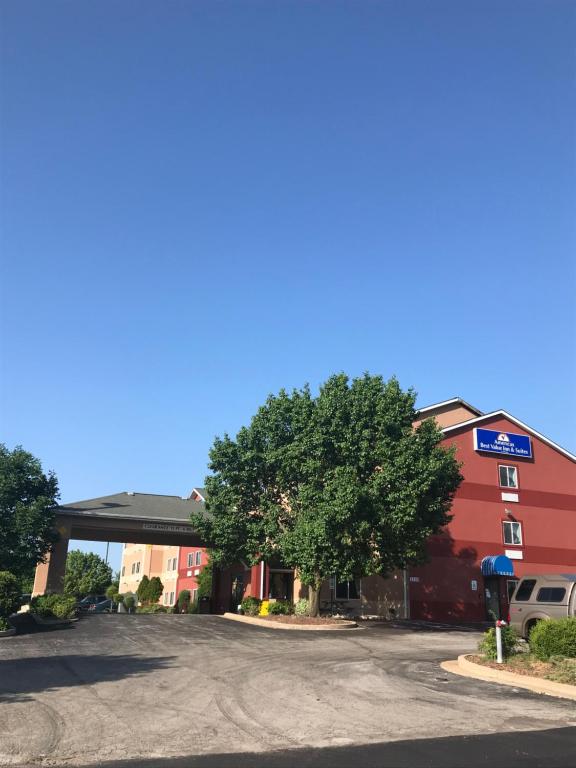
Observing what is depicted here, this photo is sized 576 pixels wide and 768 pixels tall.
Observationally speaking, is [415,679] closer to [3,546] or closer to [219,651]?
[219,651]

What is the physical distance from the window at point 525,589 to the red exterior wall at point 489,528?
53.8 ft

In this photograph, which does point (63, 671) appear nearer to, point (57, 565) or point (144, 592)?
point (57, 565)

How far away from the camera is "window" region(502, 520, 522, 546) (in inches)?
1495

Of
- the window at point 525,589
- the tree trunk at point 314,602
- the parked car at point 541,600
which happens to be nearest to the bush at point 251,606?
the tree trunk at point 314,602

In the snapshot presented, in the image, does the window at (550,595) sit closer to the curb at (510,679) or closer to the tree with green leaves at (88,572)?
the curb at (510,679)

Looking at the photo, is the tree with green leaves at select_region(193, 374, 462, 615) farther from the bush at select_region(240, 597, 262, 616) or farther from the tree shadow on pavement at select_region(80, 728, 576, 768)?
the tree shadow on pavement at select_region(80, 728, 576, 768)

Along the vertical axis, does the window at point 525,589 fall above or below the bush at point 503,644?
above

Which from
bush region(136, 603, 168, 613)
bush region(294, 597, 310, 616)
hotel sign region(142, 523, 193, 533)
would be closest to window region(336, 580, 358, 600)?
bush region(294, 597, 310, 616)

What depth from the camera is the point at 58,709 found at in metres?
9.88

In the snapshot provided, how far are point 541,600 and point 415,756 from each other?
40.5ft

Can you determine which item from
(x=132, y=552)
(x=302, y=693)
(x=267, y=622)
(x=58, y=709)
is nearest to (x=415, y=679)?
(x=302, y=693)

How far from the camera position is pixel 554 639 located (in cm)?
1444

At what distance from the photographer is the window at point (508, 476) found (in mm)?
39000

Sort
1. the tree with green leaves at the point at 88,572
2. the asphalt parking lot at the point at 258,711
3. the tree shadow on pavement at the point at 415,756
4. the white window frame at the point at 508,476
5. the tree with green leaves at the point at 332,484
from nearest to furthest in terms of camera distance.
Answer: the tree shadow on pavement at the point at 415,756 → the asphalt parking lot at the point at 258,711 → the tree with green leaves at the point at 332,484 → the white window frame at the point at 508,476 → the tree with green leaves at the point at 88,572
